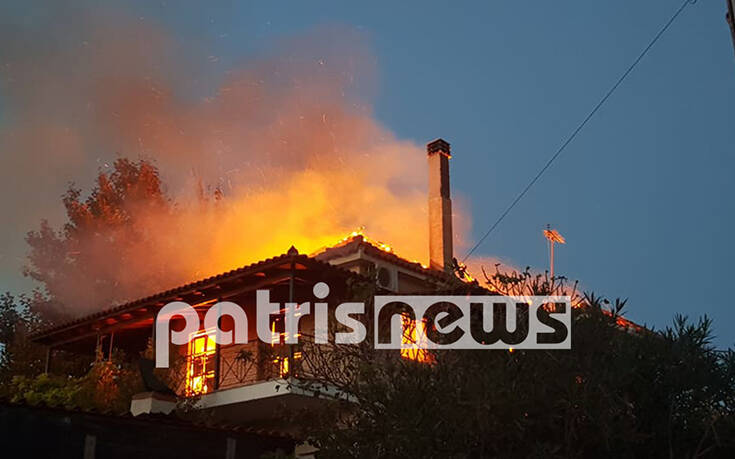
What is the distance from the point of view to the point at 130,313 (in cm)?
2142

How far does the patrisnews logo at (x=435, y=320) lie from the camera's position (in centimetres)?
1136

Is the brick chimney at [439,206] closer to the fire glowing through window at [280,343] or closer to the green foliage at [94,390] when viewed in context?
the fire glowing through window at [280,343]

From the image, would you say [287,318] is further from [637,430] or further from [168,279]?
[168,279]

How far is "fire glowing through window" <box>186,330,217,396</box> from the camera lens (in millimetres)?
20984

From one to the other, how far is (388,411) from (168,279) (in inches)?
977

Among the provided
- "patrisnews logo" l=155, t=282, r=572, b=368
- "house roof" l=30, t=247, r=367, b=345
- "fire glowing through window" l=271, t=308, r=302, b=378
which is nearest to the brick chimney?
"fire glowing through window" l=271, t=308, r=302, b=378

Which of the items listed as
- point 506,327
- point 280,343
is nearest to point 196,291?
point 280,343

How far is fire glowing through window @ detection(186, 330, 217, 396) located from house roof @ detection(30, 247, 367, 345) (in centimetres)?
127

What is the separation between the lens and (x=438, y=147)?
1083 inches

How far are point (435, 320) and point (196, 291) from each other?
8.13 meters

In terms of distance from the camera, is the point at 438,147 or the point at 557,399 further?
the point at 438,147

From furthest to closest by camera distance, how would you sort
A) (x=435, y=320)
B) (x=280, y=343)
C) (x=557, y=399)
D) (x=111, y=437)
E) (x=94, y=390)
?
(x=94, y=390) < (x=280, y=343) < (x=111, y=437) < (x=435, y=320) < (x=557, y=399)

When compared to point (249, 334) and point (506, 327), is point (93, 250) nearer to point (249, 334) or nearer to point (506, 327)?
point (249, 334)

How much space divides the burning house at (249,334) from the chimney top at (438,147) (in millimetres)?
4023
